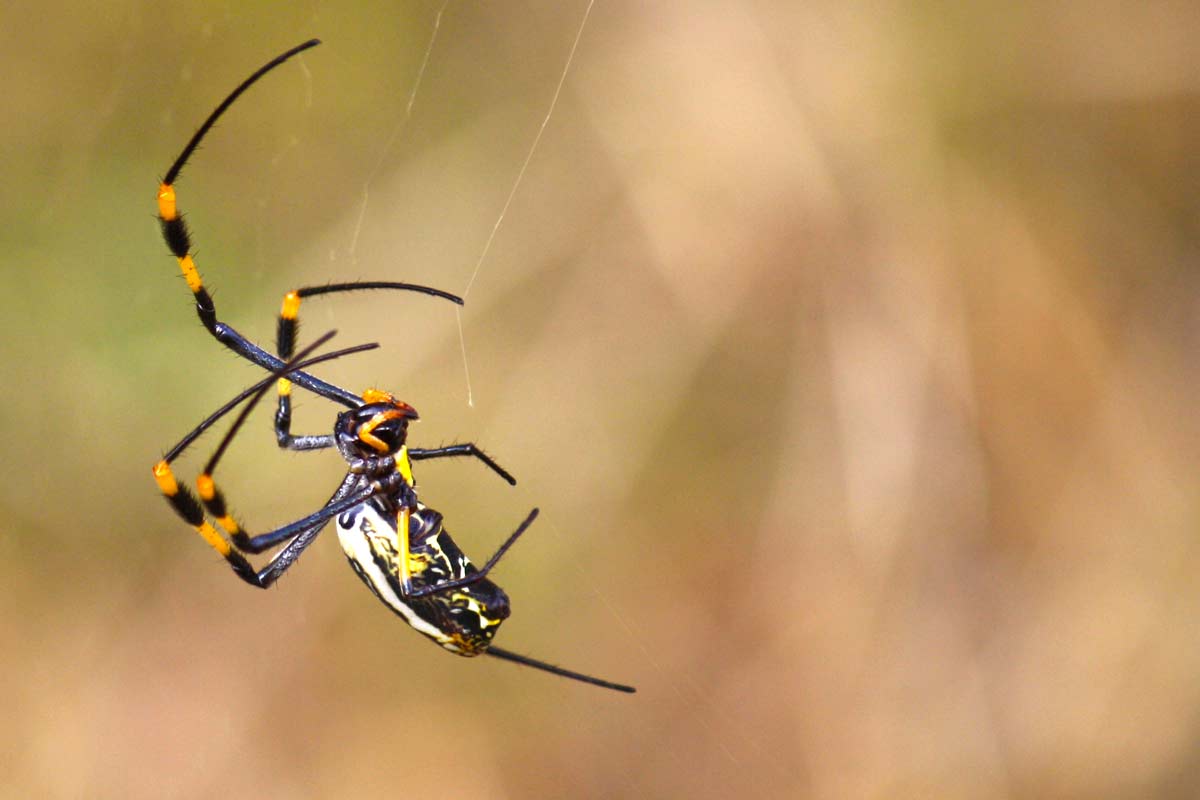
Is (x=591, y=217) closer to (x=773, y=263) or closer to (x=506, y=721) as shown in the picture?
(x=773, y=263)

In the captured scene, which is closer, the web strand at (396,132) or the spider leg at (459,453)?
the spider leg at (459,453)

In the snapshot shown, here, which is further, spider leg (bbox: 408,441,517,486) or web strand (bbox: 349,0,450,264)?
web strand (bbox: 349,0,450,264)

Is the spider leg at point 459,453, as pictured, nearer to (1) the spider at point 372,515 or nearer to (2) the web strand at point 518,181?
(1) the spider at point 372,515

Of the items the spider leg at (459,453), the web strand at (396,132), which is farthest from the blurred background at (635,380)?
the spider leg at (459,453)

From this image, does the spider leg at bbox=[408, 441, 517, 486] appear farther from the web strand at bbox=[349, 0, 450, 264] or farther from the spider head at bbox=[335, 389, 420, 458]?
the web strand at bbox=[349, 0, 450, 264]

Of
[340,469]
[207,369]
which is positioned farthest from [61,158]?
[340,469]

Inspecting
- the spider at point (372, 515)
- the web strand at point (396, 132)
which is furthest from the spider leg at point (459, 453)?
the web strand at point (396, 132)

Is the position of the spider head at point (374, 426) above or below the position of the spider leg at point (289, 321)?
below

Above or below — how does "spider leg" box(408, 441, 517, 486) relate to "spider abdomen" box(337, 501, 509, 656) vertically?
above

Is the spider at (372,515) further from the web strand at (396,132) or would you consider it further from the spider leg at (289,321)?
the web strand at (396,132)

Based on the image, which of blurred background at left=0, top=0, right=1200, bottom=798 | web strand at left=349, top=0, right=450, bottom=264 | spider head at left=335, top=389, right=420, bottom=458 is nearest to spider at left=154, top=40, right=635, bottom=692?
spider head at left=335, top=389, right=420, bottom=458
